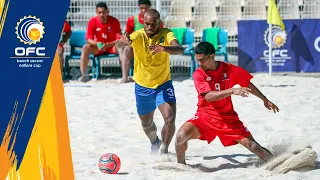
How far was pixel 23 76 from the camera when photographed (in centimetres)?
329

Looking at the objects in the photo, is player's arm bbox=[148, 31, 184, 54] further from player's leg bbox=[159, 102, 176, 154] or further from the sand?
the sand

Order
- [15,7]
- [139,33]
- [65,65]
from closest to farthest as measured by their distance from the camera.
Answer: [15,7] < [139,33] < [65,65]

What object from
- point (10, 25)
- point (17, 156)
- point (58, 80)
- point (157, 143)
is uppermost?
point (10, 25)

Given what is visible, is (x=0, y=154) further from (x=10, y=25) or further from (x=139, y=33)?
(x=139, y=33)

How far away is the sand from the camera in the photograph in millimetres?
5179

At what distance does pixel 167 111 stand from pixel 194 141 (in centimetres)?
114

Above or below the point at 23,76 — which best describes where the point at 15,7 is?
above

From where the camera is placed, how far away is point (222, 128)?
5.36 meters

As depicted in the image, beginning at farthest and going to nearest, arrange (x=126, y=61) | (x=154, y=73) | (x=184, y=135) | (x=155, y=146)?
1. (x=126, y=61)
2. (x=155, y=146)
3. (x=154, y=73)
4. (x=184, y=135)

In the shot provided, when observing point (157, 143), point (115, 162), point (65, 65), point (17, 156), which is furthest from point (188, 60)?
point (17, 156)

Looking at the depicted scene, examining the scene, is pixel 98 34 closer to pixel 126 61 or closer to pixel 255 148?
pixel 126 61

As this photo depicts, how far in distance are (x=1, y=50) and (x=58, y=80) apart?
32 centimetres
